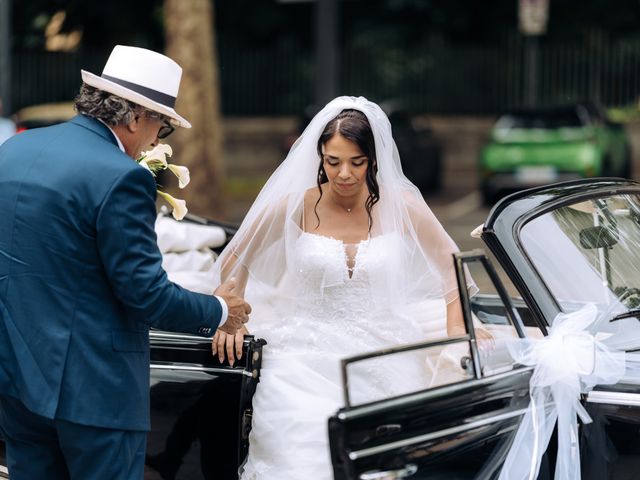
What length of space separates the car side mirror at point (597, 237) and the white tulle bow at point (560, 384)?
0.47 m

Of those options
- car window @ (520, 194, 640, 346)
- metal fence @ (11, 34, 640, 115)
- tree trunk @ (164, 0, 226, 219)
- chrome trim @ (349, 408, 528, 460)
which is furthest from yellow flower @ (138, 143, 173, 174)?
metal fence @ (11, 34, 640, 115)

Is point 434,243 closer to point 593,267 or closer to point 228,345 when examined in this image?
point 593,267

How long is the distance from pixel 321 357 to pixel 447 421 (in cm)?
100

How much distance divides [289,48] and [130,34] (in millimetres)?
3903

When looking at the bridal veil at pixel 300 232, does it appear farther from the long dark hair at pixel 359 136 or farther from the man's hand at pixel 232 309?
the man's hand at pixel 232 309

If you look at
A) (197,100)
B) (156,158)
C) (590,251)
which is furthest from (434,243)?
(197,100)

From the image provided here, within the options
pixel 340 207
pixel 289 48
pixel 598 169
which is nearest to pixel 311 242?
pixel 340 207

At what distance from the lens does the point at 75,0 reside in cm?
2430

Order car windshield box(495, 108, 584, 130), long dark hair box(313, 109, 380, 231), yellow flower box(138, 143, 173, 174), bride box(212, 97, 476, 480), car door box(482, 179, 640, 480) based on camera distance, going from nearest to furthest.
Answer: car door box(482, 179, 640, 480) < bride box(212, 97, 476, 480) < long dark hair box(313, 109, 380, 231) < yellow flower box(138, 143, 173, 174) < car windshield box(495, 108, 584, 130)

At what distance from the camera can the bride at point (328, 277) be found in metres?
4.21

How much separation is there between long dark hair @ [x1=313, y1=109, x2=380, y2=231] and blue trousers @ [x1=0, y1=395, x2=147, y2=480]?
146 cm

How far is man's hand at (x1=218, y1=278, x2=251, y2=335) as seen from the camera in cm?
389

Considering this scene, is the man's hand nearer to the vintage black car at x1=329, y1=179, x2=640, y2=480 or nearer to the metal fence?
the vintage black car at x1=329, y1=179, x2=640, y2=480

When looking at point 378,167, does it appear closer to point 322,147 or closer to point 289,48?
point 322,147
